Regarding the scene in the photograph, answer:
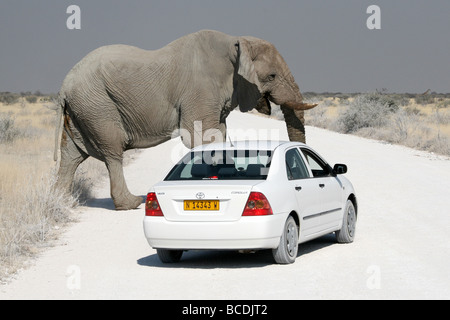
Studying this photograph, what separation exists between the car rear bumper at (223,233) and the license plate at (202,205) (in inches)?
6.5

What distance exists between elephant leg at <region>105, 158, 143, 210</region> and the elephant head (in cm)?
246

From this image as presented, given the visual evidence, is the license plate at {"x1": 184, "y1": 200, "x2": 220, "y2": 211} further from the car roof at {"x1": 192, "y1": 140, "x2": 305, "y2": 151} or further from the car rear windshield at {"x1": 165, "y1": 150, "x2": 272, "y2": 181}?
the car roof at {"x1": 192, "y1": 140, "x2": 305, "y2": 151}

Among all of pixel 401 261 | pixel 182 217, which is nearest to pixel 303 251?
pixel 401 261

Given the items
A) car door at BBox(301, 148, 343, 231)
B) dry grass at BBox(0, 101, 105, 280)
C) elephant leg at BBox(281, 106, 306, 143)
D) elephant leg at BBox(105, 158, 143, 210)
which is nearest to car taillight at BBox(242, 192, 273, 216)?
car door at BBox(301, 148, 343, 231)

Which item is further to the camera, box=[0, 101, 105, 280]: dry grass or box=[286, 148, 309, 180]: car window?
box=[0, 101, 105, 280]: dry grass

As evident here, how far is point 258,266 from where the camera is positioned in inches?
370

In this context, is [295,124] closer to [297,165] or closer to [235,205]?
[297,165]

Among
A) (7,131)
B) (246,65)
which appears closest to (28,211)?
(246,65)

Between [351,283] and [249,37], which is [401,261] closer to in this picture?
[351,283]

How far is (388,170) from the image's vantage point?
21.2 m

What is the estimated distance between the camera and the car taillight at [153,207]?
929 cm

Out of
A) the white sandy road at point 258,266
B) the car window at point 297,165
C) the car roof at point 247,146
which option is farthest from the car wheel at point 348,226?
the car roof at point 247,146

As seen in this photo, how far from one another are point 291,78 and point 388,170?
7.09m

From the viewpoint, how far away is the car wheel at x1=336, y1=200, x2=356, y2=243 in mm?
10984
